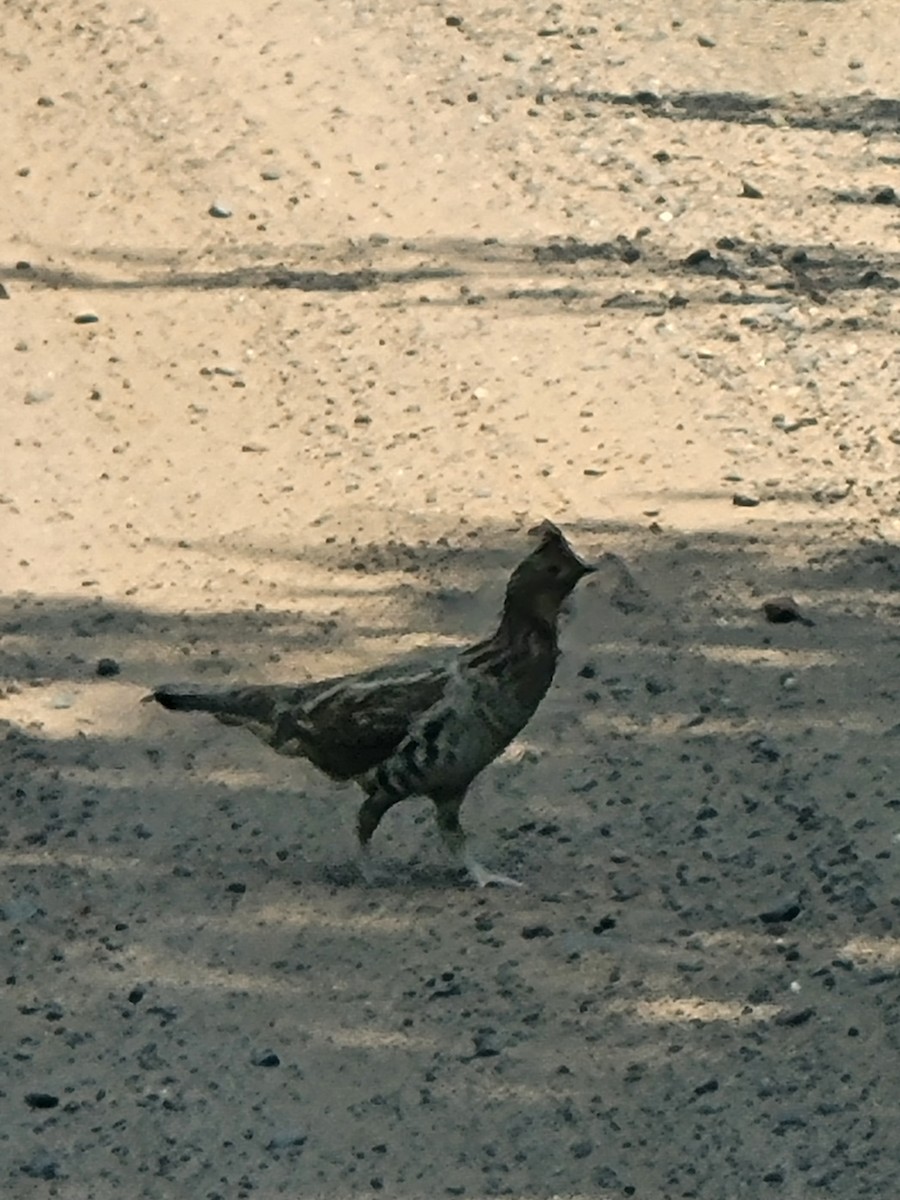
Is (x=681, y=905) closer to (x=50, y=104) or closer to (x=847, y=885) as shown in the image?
(x=847, y=885)

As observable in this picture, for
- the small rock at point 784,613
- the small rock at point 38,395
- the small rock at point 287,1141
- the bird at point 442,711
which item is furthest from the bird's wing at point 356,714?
the small rock at point 38,395

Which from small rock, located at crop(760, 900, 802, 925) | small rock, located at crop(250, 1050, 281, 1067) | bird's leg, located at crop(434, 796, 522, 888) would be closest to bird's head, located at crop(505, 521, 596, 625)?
bird's leg, located at crop(434, 796, 522, 888)

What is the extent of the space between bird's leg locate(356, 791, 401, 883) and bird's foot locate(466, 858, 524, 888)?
Result: 22 centimetres

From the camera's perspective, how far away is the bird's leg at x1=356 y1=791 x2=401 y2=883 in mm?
5973

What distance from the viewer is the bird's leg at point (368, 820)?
5.97 metres

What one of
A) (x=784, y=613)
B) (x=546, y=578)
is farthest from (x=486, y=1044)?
(x=784, y=613)

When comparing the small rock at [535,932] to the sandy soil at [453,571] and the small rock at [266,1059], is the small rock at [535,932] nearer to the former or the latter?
the sandy soil at [453,571]

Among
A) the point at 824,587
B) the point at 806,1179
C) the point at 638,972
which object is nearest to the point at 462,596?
the point at 824,587

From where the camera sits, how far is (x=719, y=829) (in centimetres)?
619

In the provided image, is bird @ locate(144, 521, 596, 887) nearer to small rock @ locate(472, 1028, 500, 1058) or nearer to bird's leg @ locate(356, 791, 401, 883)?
bird's leg @ locate(356, 791, 401, 883)

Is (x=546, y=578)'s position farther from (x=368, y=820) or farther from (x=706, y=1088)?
(x=706, y=1088)

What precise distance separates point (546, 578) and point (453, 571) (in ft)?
5.76

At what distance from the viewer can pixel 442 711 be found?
230 inches

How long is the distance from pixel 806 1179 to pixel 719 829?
139 centimetres
